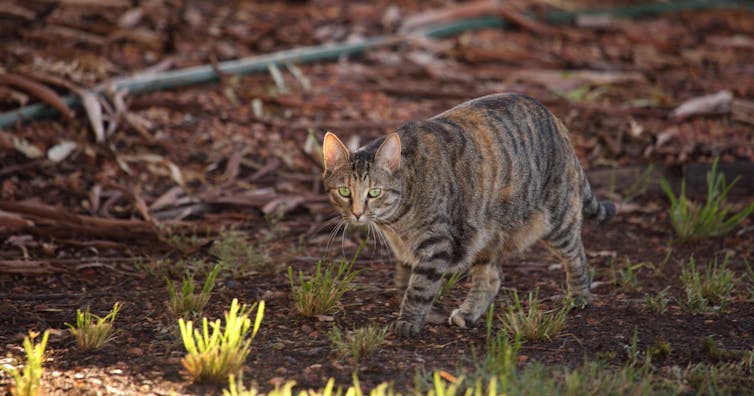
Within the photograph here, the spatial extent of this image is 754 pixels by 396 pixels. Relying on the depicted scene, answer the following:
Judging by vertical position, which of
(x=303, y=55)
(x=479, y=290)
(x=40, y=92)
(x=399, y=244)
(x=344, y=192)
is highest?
(x=303, y=55)

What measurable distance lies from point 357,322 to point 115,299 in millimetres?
1447

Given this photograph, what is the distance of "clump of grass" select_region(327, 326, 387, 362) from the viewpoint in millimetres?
4285

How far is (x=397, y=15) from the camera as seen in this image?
1057 cm

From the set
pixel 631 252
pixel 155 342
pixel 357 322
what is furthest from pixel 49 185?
pixel 631 252

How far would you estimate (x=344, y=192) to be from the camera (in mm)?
4758

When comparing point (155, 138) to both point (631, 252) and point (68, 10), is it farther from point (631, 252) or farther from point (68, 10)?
point (631, 252)

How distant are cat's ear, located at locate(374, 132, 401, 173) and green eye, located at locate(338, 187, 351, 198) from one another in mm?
225

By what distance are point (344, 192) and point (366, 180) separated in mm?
159

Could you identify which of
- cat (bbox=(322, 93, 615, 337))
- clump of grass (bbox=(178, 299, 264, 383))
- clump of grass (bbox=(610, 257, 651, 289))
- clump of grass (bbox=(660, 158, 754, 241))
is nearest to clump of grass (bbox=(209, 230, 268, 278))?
cat (bbox=(322, 93, 615, 337))

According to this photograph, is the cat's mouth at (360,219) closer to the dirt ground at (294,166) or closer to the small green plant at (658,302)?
the dirt ground at (294,166)

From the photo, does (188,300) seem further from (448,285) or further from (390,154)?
(448,285)

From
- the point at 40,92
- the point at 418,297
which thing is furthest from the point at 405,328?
the point at 40,92

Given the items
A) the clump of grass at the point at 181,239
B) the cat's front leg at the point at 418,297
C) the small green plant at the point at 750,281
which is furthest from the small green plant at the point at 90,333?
the small green plant at the point at 750,281

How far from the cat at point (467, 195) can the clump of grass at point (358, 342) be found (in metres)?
0.35
